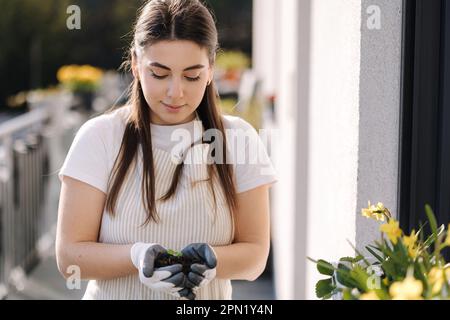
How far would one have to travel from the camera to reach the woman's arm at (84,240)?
2000mm

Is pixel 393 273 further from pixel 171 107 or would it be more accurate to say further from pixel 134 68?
pixel 134 68

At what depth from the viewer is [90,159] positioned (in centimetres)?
203

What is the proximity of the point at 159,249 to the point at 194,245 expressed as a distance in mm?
84

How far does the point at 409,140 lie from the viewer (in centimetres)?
202

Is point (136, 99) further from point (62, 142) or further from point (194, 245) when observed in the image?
point (62, 142)

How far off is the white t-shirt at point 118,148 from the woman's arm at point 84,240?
0.03 m

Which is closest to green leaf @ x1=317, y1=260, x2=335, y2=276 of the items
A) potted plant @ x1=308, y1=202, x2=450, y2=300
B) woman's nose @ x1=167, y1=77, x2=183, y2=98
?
potted plant @ x1=308, y1=202, x2=450, y2=300

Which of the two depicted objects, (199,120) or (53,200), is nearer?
(199,120)

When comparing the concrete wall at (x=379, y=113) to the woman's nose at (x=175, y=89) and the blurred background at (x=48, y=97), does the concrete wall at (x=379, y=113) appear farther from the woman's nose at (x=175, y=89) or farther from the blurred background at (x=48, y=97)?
the blurred background at (x=48, y=97)

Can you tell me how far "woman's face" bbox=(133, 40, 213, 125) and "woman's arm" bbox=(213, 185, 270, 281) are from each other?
0.94 feet

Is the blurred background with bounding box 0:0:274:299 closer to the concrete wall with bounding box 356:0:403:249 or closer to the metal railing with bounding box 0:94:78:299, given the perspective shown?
the metal railing with bounding box 0:94:78:299

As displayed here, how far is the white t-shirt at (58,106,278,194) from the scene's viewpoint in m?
2.02

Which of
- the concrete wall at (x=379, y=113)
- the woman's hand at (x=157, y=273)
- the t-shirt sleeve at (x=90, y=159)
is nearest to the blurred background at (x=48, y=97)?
the t-shirt sleeve at (x=90, y=159)

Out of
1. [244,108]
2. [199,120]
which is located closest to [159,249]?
[199,120]
